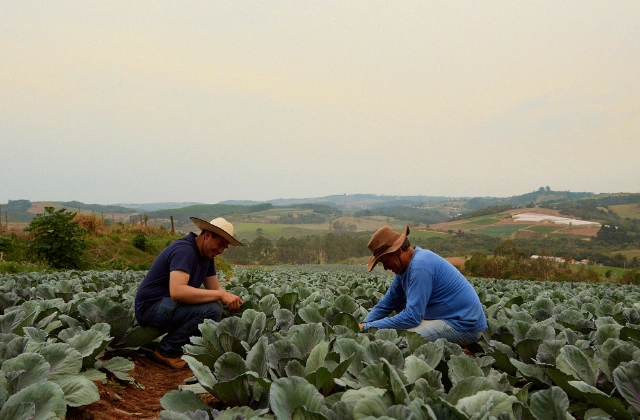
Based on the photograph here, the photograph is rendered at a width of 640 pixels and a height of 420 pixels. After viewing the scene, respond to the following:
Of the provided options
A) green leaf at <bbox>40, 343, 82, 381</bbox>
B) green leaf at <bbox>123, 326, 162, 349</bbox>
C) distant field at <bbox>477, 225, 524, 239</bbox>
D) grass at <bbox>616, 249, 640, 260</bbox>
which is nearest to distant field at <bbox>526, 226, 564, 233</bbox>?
distant field at <bbox>477, 225, 524, 239</bbox>

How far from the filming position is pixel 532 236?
81125mm

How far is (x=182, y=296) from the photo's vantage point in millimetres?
4191

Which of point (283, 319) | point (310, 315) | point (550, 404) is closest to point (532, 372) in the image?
point (550, 404)

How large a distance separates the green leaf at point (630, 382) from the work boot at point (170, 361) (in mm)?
3499

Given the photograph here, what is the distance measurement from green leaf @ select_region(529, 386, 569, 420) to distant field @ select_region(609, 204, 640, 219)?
108 m

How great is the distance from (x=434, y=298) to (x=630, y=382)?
6.87ft

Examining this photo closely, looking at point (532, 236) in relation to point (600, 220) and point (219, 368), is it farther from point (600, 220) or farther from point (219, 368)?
point (219, 368)

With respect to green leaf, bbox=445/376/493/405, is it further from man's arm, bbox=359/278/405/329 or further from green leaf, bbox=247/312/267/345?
man's arm, bbox=359/278/405/329

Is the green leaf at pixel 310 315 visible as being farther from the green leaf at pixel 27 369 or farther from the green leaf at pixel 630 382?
the green leaf at pixel 630 382

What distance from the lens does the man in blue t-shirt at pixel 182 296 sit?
4.27 metres

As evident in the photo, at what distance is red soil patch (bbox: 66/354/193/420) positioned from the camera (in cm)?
300

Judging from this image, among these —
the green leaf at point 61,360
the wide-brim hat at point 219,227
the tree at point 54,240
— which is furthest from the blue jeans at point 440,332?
the tree at point 54,240

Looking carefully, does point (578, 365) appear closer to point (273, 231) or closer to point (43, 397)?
point (43, 397)

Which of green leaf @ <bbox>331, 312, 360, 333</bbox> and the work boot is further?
the work boot
